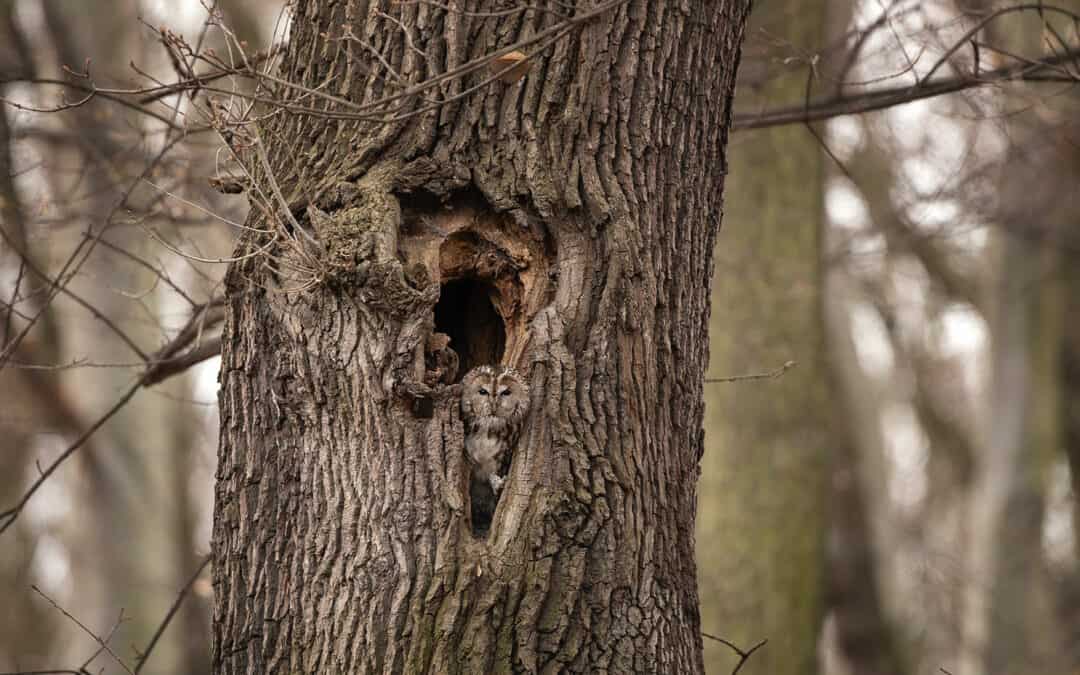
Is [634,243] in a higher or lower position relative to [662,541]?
higher

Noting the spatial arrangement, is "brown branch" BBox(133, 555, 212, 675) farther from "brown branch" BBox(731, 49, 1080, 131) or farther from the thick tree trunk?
"brown branch" BBox(731, 49, 1080, 131)

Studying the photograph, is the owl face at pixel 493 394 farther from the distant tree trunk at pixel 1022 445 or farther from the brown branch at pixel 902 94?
the distant tree trunk at pixel 1022 445

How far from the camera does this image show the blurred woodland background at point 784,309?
16.5 ft

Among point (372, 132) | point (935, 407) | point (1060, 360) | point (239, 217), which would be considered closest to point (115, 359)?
point (239, 217)

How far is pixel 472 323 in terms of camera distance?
390 centimetres

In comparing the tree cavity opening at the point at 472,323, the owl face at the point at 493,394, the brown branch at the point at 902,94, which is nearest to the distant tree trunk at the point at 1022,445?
the brown branch at the point at 902,94

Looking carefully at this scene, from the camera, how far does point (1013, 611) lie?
10.4 metres

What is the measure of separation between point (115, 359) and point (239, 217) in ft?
9.88

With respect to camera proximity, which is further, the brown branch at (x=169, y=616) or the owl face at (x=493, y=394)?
the brown branch at (x=169, y=616)

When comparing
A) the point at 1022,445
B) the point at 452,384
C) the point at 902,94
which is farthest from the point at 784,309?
the point at 452,384

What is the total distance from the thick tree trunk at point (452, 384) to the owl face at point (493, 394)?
0.09 metres

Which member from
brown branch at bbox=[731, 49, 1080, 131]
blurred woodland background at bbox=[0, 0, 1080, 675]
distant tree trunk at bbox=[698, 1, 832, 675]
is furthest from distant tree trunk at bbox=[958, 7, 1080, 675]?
brown branch at bbox=[731, 49, 1080, 131]

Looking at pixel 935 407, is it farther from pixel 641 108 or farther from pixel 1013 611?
pixel 641 108

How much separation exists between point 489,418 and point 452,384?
0.35 metres
